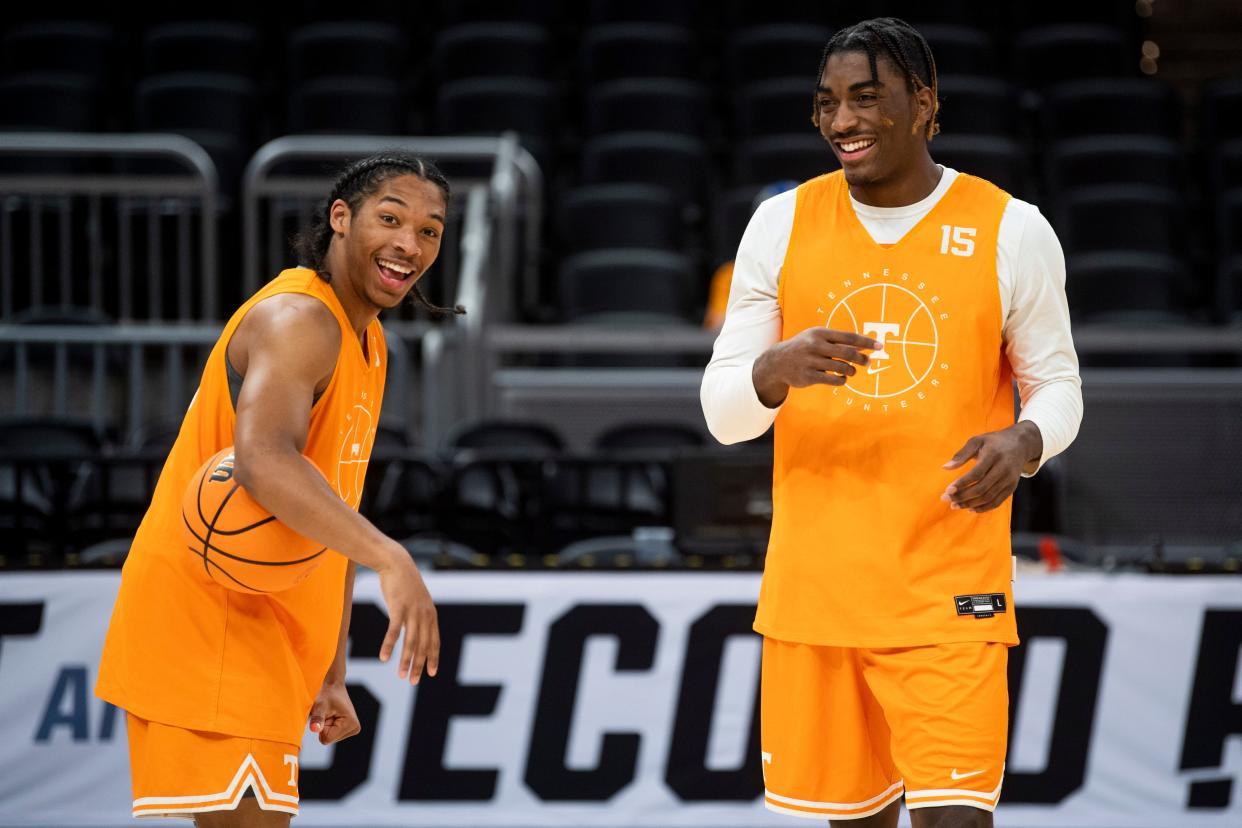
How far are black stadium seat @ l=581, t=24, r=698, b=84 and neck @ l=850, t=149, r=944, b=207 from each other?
815 centimetres

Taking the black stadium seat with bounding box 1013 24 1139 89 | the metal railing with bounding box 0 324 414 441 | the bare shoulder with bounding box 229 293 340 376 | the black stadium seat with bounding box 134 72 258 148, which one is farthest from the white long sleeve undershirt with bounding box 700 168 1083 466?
the black stadium seat with bounding box 1013 24 1139 89

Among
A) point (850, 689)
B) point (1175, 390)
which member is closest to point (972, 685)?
point (850, 689)

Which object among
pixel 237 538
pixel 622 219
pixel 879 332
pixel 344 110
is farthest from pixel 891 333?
pixel 344 110

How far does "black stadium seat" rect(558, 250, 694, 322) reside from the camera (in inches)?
365

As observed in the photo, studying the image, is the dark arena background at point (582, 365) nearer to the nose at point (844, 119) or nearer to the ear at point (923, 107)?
the ear at point (923, 107)

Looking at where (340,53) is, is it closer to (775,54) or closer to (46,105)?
(46,105)

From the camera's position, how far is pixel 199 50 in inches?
437

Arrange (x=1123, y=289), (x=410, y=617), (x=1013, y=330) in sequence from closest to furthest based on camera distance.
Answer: (x=410, y=617)
(x=1013, y=330)
(x=1123, y=289)

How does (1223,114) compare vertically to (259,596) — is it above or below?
above

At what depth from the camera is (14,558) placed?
20.2 feet

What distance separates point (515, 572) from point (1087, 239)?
575 cm

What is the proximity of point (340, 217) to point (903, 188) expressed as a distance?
3.83 ft

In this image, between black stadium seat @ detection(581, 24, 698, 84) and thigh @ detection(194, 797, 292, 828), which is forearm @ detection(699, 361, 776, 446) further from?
black stadium seat @ detection(581, 24, 698, 84)

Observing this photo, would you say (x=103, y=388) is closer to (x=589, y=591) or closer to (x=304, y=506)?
(x=589, y=591)
